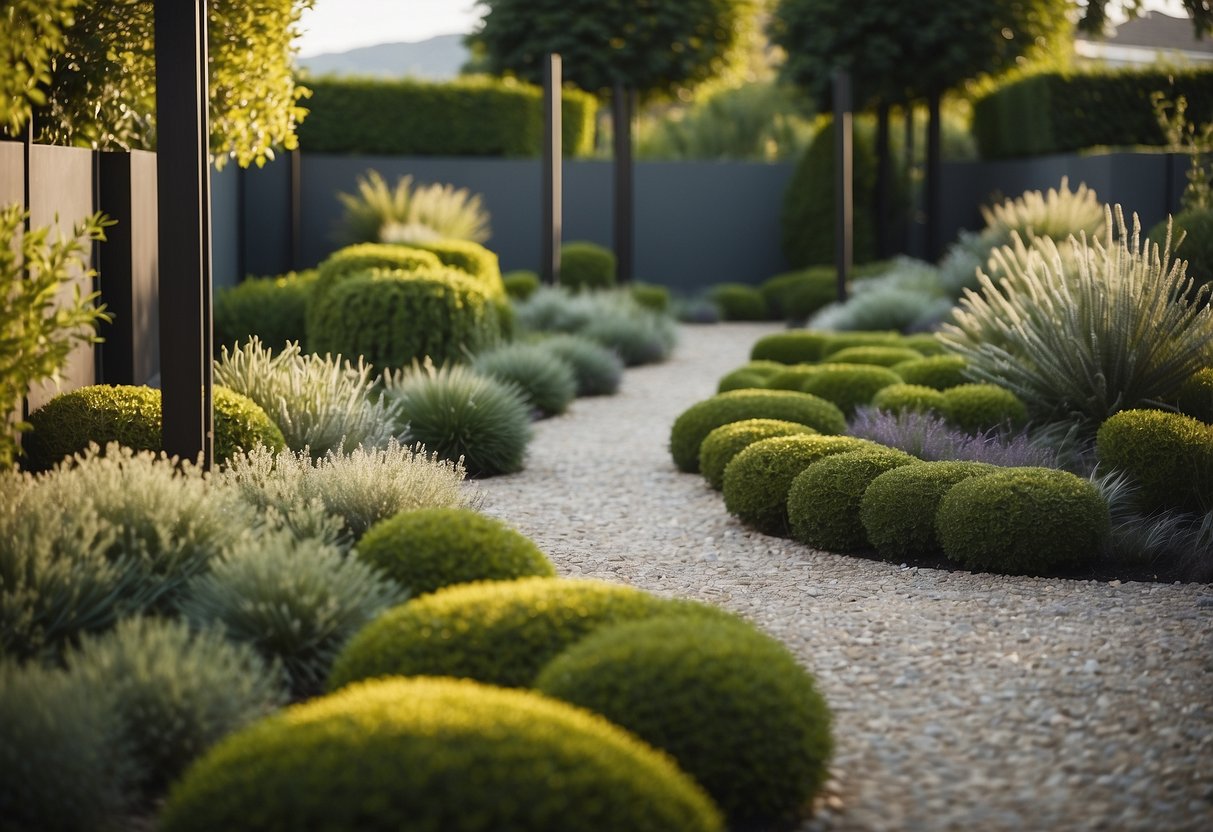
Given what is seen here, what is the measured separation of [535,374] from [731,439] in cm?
262

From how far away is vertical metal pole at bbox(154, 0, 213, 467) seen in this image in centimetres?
421

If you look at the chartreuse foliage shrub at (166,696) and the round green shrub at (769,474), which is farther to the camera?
the round green shrub at (769,474)

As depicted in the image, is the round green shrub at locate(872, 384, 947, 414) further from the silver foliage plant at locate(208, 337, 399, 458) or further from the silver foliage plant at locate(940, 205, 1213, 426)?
the silver foliage plant at locate(208, 337, 399, 458)

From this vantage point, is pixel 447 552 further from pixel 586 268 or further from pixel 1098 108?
pixel 1098 108

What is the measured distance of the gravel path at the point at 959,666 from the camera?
279 centimetres

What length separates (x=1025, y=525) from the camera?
181 inches

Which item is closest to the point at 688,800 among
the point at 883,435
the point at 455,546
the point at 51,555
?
the point at 455,546

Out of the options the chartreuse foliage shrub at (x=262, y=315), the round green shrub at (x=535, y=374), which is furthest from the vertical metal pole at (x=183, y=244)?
the chartreuse foliage shrub at (x=262, y=315)

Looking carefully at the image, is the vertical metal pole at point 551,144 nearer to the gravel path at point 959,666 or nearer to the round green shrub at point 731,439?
the round green shrub at point 731,439

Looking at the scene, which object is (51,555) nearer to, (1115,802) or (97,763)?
(97,763)

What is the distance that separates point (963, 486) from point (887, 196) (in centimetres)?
1338

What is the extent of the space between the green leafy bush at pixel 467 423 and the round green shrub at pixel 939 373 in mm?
2409

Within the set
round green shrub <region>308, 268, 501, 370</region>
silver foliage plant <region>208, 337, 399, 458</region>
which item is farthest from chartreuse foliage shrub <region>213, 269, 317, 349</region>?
silver foliage plant <region>208, 337, 399, 458</region>

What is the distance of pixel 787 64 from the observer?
1712 cm
